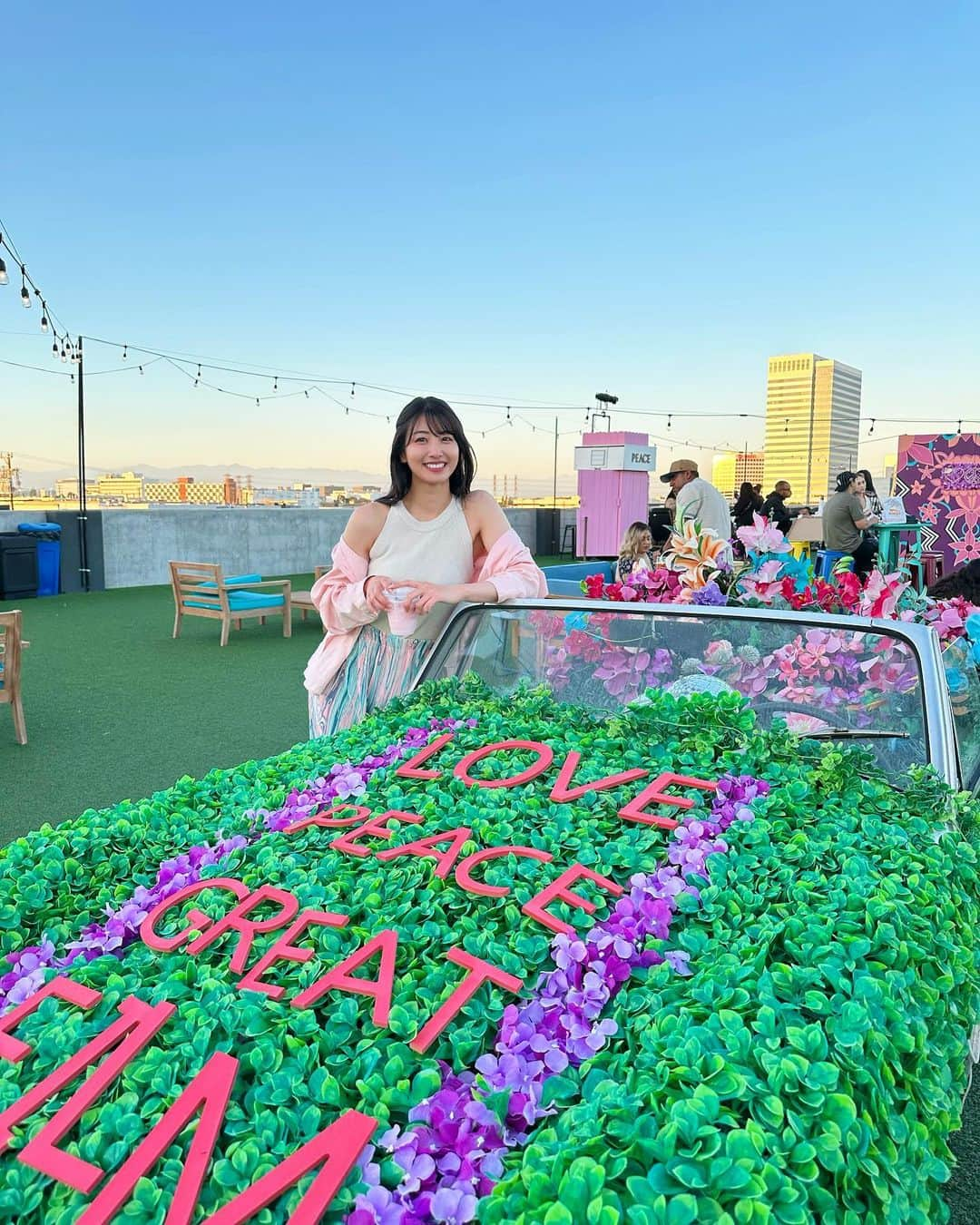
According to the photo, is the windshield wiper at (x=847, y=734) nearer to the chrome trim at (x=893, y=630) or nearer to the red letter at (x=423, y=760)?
the chrome trim at (x=893, y=630)

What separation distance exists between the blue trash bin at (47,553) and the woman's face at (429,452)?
12.7 meters

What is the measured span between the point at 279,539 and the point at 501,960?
17.6m

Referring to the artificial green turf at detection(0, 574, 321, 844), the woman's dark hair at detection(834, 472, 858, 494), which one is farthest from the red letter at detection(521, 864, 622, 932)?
the woman's dark hair at detection(834, 472, 858, 494)

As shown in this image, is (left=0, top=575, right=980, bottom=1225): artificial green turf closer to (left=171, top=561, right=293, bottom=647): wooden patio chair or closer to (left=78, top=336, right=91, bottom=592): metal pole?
(left=171, top=561, right=293, bottom=647): wooden patio chair

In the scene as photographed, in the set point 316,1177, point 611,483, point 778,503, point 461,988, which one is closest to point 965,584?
point 461,988

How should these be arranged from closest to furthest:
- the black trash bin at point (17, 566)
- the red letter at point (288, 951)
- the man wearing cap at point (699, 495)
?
the red letter at point (288, 951)
the man wearing cap at point (699, 495)
the black trash bin at point (17, 566)

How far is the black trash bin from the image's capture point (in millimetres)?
12711

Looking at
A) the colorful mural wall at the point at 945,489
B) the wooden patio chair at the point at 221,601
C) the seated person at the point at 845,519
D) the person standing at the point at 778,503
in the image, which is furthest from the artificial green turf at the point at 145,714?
the colorful mural wall at the point at 945,489

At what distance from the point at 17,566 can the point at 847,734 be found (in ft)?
44.6

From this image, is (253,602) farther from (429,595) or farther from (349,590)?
(429,595)

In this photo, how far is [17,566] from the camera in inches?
508

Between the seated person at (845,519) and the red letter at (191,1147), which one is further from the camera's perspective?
the seated person at (845,519)

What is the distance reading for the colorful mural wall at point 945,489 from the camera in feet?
35.9

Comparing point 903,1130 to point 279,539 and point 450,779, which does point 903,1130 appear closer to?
point 450,779
